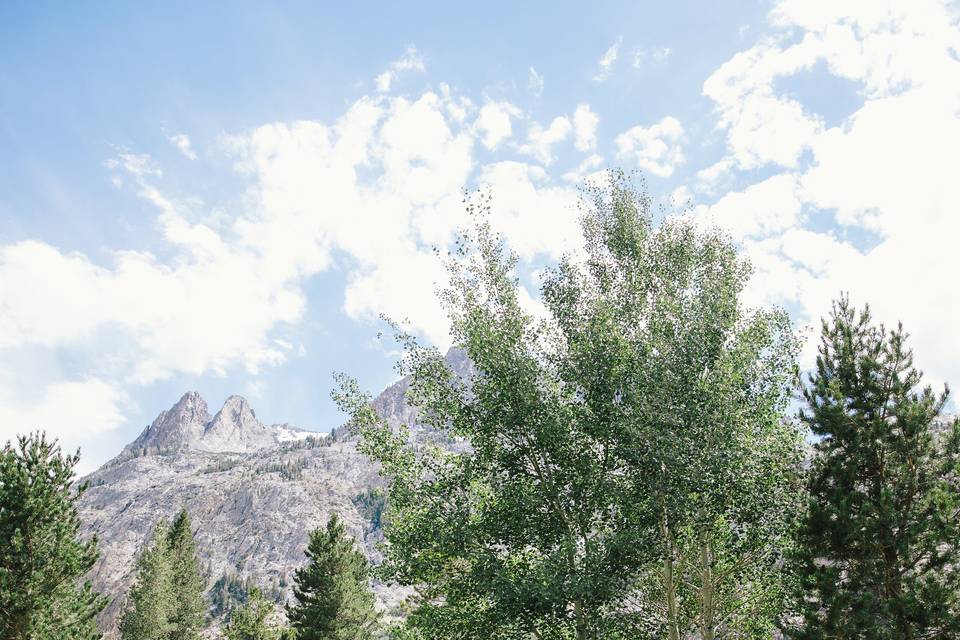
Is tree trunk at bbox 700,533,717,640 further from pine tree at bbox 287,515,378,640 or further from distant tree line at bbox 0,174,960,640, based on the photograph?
pine tree at bbox 287,515,378,640

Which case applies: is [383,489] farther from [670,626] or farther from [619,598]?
[670,626]

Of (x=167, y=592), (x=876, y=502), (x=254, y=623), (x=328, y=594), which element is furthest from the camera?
(x=167, y=592)

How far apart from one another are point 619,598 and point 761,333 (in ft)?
28.1

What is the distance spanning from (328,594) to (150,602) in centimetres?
1916

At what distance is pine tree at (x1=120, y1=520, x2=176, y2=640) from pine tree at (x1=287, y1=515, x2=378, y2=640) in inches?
518

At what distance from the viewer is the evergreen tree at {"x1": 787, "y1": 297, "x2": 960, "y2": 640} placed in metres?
11.8

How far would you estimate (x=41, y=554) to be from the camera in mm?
17875

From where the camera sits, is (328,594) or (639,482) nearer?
(639,482)

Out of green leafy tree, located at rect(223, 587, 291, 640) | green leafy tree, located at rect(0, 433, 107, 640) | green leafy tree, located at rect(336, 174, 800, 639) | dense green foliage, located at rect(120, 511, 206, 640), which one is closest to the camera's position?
green leafy tree, located at rect(336, 174, 800, 639)

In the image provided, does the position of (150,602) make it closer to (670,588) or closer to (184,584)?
(184,584)

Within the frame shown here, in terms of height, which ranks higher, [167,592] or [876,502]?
[167,592]

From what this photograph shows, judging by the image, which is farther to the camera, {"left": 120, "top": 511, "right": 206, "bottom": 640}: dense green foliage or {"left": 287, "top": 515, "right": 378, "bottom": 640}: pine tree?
{"left": 120, "top": 511, "right": 206, "bottom": 640}: dense green foliage

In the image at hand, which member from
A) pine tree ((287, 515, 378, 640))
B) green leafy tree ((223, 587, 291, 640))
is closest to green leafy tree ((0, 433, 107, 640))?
pine tree ((287, 515, 378, 640))

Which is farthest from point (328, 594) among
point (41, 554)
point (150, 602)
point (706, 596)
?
point (706, 596)
